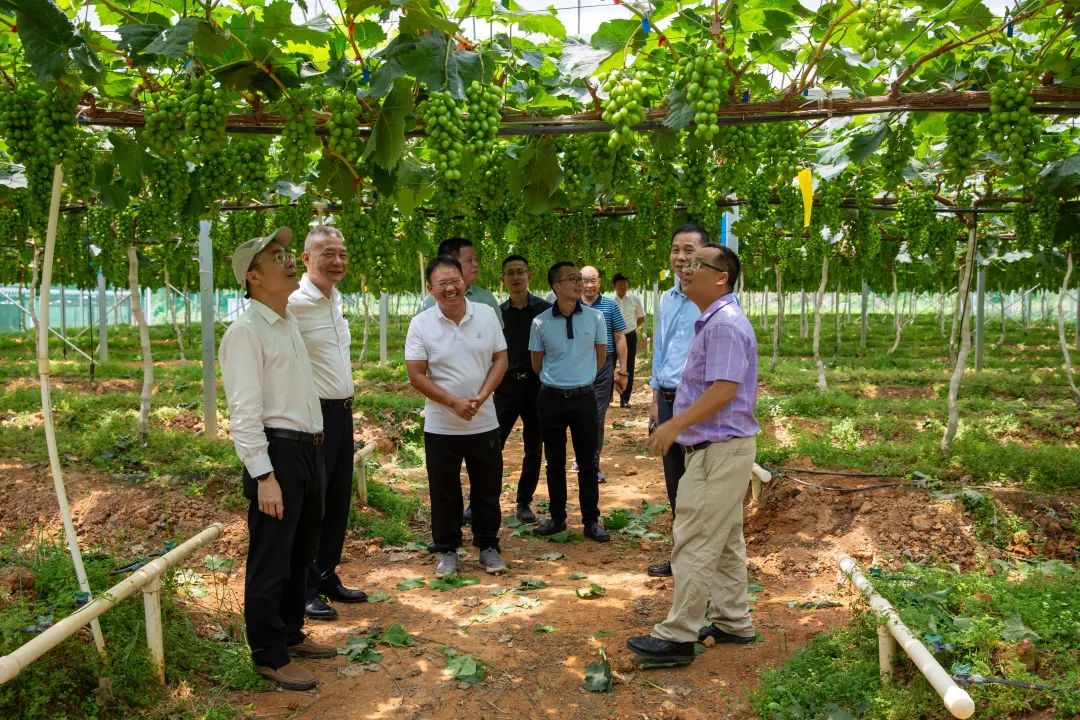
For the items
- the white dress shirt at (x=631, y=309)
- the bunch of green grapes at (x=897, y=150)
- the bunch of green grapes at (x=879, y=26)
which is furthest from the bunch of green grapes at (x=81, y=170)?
the white dress shirt at (x=631, y=309)

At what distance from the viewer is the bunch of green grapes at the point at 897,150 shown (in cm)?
438

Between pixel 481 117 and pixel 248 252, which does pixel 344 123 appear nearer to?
pixel 481 117

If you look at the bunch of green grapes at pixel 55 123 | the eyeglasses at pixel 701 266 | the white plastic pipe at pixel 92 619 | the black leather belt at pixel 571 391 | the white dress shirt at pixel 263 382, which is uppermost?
the bunch of green grapes at pixel 55 123

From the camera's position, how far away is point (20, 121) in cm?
347

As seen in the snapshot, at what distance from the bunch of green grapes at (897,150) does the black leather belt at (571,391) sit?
2.18 meters

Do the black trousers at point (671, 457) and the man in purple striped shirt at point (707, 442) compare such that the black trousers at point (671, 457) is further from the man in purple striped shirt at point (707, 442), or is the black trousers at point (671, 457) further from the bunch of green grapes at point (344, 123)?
the bunch of green grapes at point (344, 123)

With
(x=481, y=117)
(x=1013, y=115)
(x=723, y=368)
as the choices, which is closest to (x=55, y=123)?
(x=481, y=117)

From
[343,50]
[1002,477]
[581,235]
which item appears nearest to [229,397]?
[343,50]

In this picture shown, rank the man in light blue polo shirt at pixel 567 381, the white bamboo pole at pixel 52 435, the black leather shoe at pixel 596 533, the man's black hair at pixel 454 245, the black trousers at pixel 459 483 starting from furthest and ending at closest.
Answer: the black leather shoe at pixel 596 533
the man in light blue polo shirt at pixel 567 381
the man's black hair at pixel 454 245
the black trousers at pixel 459 483
the white bamboo pole at pixel 52 435

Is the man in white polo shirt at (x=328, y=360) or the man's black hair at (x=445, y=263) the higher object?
the man's black hair at (x=445, y=263)

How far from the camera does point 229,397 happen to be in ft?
10.7

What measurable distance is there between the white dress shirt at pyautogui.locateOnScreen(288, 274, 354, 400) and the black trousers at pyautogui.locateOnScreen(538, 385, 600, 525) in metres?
1.64

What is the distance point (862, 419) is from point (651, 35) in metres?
6.11

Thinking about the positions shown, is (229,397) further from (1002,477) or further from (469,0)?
(1002,477)
